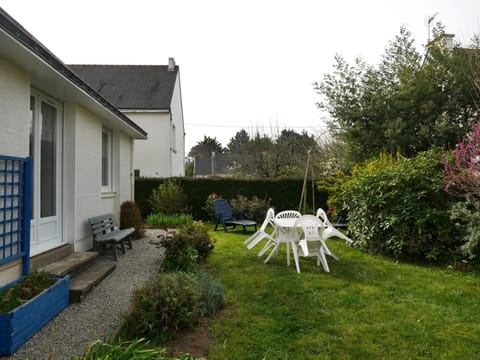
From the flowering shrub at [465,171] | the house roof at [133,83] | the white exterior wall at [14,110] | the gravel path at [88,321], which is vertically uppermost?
the house roof at [133,83]

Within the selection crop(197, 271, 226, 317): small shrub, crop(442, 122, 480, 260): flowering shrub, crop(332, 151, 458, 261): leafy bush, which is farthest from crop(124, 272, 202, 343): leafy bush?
crop(442, 122, 480, 260): flowering shrub

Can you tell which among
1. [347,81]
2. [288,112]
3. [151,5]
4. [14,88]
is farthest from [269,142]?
[14,88]

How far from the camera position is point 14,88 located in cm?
420

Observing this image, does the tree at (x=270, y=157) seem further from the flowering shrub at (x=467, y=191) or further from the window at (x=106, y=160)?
the flowering shrub at (x=467, y=191)

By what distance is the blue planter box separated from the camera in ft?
9.25

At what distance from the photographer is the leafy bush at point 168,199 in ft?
40.8

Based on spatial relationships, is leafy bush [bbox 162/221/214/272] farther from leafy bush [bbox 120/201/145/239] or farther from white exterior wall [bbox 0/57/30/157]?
leafy bush [bbox 120/201/145/239]

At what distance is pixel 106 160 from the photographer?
8555 millimetres

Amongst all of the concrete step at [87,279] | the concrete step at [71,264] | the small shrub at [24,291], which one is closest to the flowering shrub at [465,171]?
the concrete step at [87,279]

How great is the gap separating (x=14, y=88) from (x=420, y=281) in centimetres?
653

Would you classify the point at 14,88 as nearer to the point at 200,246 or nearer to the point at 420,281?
the point at 200,246

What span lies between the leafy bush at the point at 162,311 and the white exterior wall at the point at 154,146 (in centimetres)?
1494

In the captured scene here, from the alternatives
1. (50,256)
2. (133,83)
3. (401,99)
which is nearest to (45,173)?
(50,256)

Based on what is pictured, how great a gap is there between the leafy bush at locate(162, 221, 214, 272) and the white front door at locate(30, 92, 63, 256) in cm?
185
